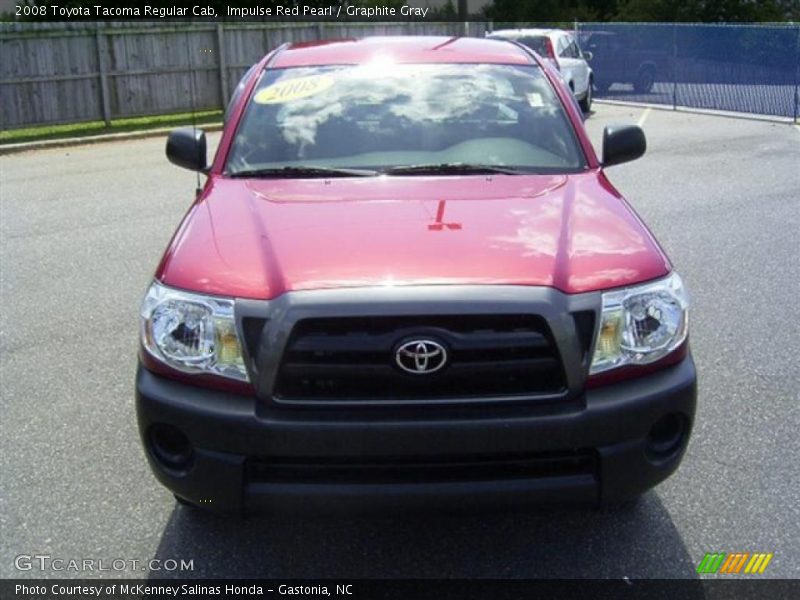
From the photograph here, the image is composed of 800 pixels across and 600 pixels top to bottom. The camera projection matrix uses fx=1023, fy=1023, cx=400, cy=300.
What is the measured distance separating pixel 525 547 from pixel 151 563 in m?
1.34

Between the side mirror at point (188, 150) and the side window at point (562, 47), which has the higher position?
the side mirror at point (188, 150)

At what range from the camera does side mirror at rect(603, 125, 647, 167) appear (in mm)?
4941

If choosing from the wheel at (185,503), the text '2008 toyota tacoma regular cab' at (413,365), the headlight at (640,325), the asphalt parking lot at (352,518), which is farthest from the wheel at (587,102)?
the wheel at (185,503)

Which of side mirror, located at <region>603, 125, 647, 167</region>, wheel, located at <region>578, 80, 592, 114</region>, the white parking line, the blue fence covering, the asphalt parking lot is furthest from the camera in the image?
wheel, located at <region>578, 80, 592, 114</region>

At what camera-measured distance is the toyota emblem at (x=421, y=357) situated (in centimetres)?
313

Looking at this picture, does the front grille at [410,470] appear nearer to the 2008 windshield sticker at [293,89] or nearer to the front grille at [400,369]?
the front grille at [400,369]

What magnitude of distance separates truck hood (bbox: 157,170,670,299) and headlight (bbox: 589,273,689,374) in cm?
6

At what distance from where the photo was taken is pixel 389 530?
3834 mm

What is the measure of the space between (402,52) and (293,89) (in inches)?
27.3

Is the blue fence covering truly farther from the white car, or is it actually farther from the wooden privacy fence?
the wooden privacy fence

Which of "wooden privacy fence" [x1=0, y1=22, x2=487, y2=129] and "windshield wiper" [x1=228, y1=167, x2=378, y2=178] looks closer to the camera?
"windshield wiper" [x1=228, y1=167, x2=378, y2=178]

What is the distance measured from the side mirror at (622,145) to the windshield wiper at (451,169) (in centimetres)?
71

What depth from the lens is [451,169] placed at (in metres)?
4.46

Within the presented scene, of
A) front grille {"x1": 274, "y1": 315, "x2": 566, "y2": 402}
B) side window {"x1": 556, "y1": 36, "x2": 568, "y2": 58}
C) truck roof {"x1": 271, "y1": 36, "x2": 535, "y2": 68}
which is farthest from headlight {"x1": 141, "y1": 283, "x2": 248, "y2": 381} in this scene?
side window {"x1": 556, "y1": 36, "x2": 568, "y2": 58}
